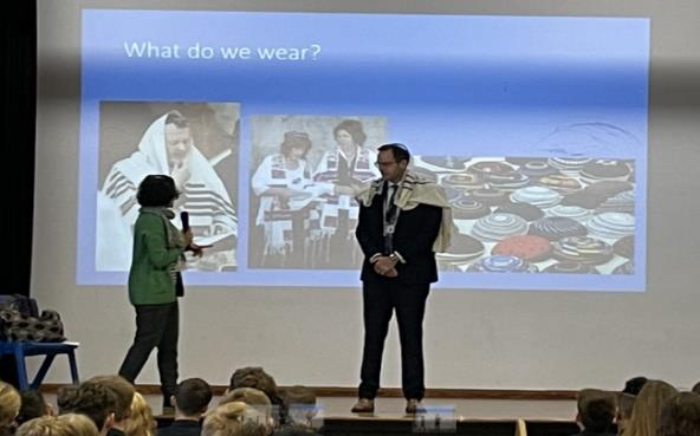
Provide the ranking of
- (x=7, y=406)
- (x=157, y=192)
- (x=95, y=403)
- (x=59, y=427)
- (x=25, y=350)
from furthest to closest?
(x=25, y=350)
(x=157, y=192)
(x=95, y=403)
(x=7, y=406)
(x=59, y=427)

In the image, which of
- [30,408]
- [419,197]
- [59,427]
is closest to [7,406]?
[30,408]

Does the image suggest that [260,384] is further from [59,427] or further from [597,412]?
[59,427]

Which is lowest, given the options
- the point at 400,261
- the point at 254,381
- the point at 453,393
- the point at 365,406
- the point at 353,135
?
the point at 453,393

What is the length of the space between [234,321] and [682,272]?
2601 millimetres

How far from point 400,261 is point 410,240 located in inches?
4.0

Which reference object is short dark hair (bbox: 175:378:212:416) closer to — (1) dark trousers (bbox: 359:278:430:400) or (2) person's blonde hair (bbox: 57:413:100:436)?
(2) person's blonde hair (bbox: 57:413:100:436)

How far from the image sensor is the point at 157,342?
5.71 meters

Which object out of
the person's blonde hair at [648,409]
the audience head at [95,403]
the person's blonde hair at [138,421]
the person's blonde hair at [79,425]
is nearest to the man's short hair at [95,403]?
the audience head at [95,403]

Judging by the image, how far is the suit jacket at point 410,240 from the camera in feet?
18.0

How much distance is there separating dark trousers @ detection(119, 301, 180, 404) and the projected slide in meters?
1.55

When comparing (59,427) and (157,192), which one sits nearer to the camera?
(59,427)

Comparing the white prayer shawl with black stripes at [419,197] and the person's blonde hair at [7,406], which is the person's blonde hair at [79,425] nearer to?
the person's blonde hair at [7,406]

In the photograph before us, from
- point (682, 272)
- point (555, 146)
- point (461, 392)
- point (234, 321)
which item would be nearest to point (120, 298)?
point (234, 321)

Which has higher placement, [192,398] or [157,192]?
[157,192]
